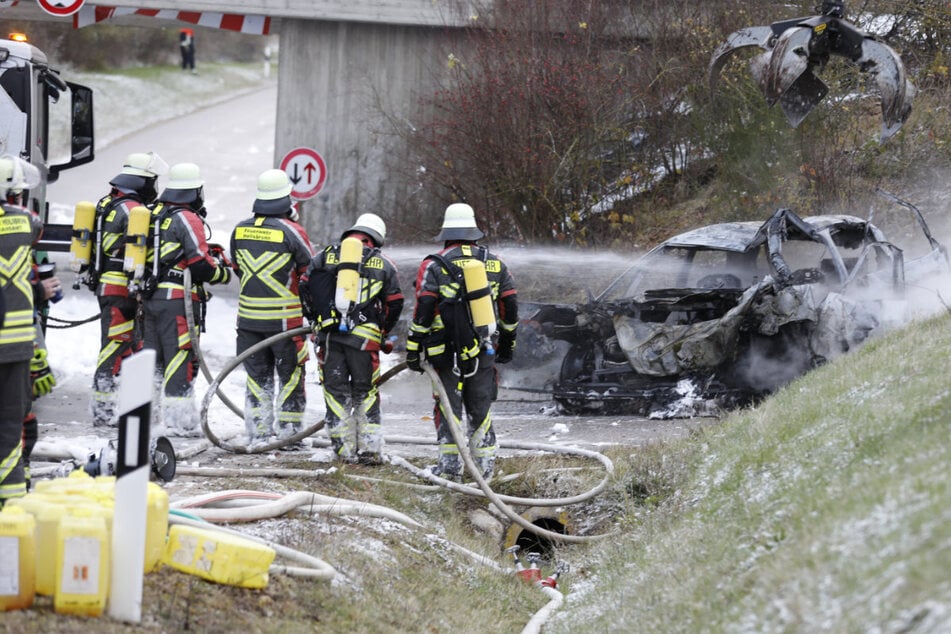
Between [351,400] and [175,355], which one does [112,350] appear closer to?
[175,355]

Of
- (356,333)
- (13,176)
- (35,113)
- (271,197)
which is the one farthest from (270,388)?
(35,113)

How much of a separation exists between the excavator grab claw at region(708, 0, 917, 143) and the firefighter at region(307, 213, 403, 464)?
414 cm

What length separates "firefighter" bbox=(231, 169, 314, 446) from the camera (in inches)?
350

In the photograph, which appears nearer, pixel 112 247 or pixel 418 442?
pixel 418 442

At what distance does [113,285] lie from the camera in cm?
963

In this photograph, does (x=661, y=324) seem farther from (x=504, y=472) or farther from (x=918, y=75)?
(x=918, y=75)

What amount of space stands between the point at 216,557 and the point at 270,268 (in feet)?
13.1

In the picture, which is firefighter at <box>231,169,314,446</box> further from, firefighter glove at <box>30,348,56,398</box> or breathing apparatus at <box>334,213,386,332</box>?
firefighter glove at <box>30,348,56,398</box>

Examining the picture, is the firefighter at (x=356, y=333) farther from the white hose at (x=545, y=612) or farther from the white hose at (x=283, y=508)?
the white hose at (x=545, y=612)

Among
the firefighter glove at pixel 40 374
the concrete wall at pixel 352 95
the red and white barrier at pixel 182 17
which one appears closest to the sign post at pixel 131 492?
the firefighter glove at pixel 40 374

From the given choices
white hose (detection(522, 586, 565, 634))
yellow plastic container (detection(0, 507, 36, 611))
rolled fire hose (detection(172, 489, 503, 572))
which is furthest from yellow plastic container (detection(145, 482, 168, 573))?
white hose (detection(522, 586, 565, 634))

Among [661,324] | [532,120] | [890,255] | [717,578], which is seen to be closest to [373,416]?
[661,324]

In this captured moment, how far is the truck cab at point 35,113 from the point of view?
11391mm

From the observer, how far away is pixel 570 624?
5.95 metres
